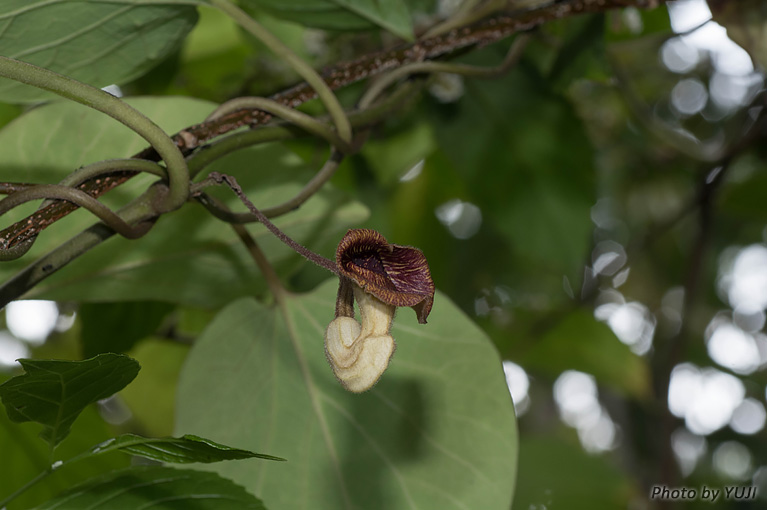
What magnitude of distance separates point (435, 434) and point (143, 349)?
0.52 meters

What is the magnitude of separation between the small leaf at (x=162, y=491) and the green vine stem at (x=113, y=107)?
4.8 inches

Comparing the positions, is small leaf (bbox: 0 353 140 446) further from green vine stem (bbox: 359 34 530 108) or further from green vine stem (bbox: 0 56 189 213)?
green vine stem (bbox: 359 34 530 108)

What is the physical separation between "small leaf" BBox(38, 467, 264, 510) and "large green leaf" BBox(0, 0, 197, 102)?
0.22m

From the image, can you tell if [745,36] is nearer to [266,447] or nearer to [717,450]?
[266,447]

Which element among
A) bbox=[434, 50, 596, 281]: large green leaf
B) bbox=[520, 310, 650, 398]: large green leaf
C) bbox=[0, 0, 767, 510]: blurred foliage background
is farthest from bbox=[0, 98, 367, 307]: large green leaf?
bbox=[520, 310, 650, 398]: large green leaf

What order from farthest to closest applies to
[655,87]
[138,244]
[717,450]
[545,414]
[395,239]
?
[717,450], [545,414], [655,87], [395,239], [138,244]

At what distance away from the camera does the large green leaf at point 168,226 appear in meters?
0.39

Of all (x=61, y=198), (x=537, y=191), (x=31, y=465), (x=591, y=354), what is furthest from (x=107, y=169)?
(x=591, y=354)

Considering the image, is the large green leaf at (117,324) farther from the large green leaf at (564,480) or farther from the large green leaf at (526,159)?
the large green leaf at (564,480)

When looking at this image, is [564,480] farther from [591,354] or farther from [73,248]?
[73,248]

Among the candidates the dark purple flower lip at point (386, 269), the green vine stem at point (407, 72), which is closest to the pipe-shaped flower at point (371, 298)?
the dark purple flower lip at point (386, 269)

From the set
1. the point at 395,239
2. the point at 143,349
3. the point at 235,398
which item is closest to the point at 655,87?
the point at 395,239

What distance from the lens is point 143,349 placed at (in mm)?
846

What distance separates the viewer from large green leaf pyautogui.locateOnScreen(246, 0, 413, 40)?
1.66 ft
